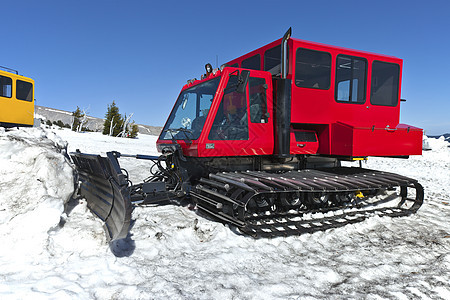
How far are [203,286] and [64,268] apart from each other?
1415 mm

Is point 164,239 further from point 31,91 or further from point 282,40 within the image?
point 31,91

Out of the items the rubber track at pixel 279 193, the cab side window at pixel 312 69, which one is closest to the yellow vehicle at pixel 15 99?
the rubber track at pixel 279 193

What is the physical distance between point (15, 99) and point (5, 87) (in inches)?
26.0

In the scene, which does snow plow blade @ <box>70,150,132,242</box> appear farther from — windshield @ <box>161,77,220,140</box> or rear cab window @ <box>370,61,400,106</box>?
rear cab window @ <box>370,61,400,106</box>

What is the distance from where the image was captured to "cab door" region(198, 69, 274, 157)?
16.6 feet

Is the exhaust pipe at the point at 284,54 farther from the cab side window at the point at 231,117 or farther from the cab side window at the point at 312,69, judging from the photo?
the cab side window at the point at 231,117

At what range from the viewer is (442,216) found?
19.7 ft

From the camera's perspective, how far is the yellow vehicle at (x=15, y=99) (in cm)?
1387

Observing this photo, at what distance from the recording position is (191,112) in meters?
5.81

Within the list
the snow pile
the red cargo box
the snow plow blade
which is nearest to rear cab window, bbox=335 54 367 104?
the red cargo box

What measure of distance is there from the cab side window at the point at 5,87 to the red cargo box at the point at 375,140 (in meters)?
14.7

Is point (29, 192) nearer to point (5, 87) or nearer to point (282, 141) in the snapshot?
point (282, 141)

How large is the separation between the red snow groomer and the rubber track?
2 centimetres

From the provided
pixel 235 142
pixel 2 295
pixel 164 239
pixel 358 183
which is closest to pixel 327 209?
pixel 358 183
